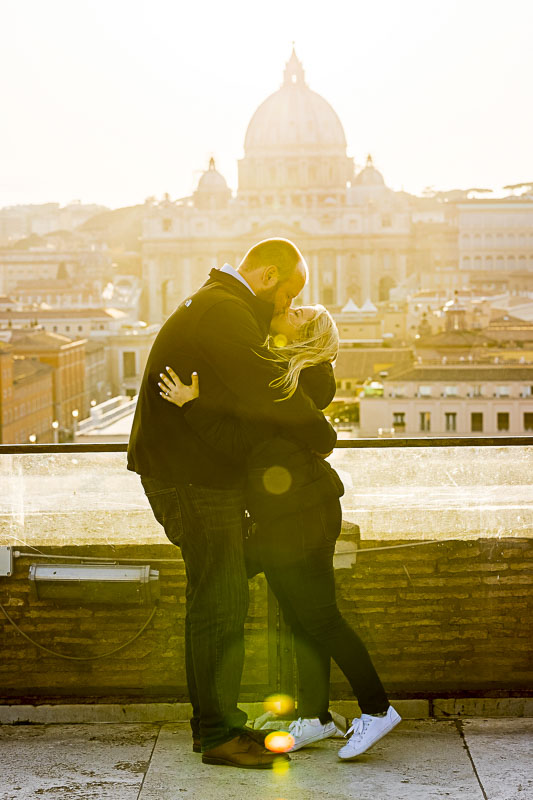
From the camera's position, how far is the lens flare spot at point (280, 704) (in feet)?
8.79

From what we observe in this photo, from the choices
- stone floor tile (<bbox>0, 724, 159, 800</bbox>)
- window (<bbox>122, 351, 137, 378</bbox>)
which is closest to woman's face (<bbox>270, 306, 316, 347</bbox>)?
stone floor tile (<bbox>0, 724, 159, 800</bbox>)

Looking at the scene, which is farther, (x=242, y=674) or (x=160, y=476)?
(x=242, y=674)

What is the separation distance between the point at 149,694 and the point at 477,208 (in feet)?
260

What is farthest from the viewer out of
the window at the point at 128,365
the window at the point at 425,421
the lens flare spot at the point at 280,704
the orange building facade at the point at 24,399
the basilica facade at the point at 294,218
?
the basilica facade at the point at 294,218

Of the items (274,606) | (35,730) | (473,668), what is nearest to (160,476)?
(274,606)

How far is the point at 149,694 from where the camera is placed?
2.77 m

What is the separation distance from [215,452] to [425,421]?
23744mm

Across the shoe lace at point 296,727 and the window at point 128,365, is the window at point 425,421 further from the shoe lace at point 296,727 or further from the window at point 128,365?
the shoe lace at point 296,727

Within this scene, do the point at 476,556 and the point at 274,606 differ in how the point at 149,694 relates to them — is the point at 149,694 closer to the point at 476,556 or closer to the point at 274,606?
the point at 274,606

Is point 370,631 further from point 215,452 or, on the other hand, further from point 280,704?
point 215,452

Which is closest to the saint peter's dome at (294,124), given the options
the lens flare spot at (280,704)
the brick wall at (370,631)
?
the brick wall at (370,631)

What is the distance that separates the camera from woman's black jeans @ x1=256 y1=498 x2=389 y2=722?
2.47 m

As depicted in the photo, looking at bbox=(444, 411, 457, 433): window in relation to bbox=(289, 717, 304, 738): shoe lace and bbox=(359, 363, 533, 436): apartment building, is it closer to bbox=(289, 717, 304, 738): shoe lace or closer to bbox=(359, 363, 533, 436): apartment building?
bbox=(359, 363, 533, 436): apartment building

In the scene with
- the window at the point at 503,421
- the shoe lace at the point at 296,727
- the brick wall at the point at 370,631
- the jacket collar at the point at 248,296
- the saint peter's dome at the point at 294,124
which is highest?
the saint peter's dome at the point at 294,124
